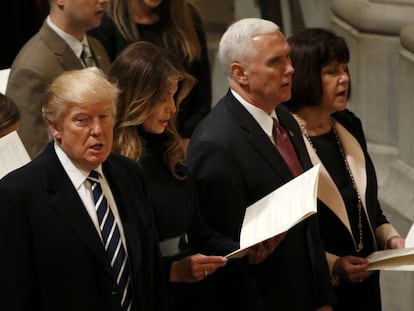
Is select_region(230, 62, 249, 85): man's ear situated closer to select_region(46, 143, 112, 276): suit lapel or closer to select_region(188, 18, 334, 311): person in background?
select_region(188, 18, 334, 311): person in background

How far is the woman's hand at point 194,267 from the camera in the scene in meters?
4.15

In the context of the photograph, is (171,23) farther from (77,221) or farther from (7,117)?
(77,221)

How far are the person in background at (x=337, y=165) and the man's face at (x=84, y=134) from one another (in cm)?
136

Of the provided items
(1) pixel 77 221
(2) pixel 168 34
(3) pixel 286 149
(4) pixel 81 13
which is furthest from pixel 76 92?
(2) pixel 168 34

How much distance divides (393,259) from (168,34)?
163 cm

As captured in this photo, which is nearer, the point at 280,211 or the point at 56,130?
the point at 56,130

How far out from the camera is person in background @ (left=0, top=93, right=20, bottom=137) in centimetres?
419

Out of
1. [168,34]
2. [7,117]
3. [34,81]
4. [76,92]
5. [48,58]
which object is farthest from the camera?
[168,34]

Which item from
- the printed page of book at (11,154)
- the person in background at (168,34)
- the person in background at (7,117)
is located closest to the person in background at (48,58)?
the person in background at (168,34)

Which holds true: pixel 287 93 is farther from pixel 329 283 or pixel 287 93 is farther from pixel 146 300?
pixel 146 300

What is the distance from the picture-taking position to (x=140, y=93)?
4176 mm

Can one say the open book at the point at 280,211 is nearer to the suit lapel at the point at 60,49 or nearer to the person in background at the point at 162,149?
the person in background at the point at 162,149

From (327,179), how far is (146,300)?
1284 millimetres

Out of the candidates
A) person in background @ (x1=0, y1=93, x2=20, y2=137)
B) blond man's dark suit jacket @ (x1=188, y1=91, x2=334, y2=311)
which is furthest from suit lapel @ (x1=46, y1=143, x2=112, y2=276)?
blond man's dark suit jacket @ (x1=188, y1=91, x2=334, y2=311)
